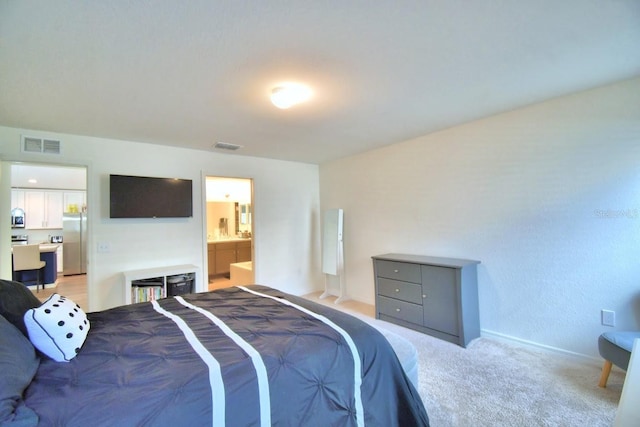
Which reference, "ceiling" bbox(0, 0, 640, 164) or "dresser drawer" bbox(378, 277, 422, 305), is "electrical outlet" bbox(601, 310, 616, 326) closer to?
"dresser drawer" bbox(378, 277, 422, 305)

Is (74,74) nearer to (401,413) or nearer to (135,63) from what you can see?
(135,63)

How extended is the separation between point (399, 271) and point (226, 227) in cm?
526

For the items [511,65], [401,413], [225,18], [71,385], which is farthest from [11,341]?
[511,65]

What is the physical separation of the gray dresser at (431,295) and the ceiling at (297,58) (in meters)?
A: 1.57

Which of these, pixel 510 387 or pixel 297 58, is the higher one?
pixel 297 58

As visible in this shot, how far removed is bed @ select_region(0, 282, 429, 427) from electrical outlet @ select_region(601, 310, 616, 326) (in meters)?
1.95

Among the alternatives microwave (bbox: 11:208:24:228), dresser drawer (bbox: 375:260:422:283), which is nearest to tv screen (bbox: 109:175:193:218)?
dresser drawer (bbox: 375:260:422:283)

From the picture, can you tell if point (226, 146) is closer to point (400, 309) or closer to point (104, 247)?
point (104, 247)

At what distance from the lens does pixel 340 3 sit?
4.50 feet

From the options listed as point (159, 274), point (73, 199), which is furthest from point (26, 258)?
point (159, 274)

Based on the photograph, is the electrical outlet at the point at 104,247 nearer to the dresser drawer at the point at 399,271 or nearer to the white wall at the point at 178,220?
the white wall at the point at 178,220

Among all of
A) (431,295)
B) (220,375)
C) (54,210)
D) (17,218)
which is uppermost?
(54,210)

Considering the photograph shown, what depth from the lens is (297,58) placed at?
183 cm

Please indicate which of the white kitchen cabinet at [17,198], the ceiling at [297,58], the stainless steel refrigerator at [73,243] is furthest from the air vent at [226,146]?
the white kitchen cabinet at [17,198]
